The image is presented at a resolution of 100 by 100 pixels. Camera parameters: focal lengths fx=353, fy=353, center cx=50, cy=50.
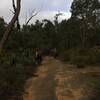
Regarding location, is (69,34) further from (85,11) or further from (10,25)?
(10,25)

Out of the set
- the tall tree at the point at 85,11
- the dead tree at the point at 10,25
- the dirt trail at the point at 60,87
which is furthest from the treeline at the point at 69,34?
the dead tree at the point at 10,25

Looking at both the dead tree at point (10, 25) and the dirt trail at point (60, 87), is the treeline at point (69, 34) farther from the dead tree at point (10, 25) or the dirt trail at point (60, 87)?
the dead tree at point (10, 25)

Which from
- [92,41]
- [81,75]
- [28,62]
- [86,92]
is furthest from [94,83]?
[92,41]

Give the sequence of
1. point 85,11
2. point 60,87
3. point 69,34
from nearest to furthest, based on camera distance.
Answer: point 60,87
point 85,11
point 69,34

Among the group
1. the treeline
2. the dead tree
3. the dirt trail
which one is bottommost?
the dirt trail

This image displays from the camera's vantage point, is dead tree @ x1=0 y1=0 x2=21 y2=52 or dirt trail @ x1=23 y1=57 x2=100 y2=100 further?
dirt trail @ x1=23 y1=57 x2=100 y2=100

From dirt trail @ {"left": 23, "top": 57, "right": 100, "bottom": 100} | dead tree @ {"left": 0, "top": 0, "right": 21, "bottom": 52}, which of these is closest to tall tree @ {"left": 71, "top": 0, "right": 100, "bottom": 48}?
dirt trail @ {"left": 23, "top": 57, "right": 100, "bottom": 100}

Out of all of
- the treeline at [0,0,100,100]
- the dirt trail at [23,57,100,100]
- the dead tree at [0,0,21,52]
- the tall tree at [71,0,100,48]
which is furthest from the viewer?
the tall tree at [71,0,100,48]

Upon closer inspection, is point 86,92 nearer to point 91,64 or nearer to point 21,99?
point 21,99

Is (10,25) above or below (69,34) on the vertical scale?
below

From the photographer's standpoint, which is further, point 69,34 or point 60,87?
→ point 69,34

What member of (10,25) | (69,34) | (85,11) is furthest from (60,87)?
(69,34)

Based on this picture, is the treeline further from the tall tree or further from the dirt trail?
the dirt trail

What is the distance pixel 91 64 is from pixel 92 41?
34046 mm
